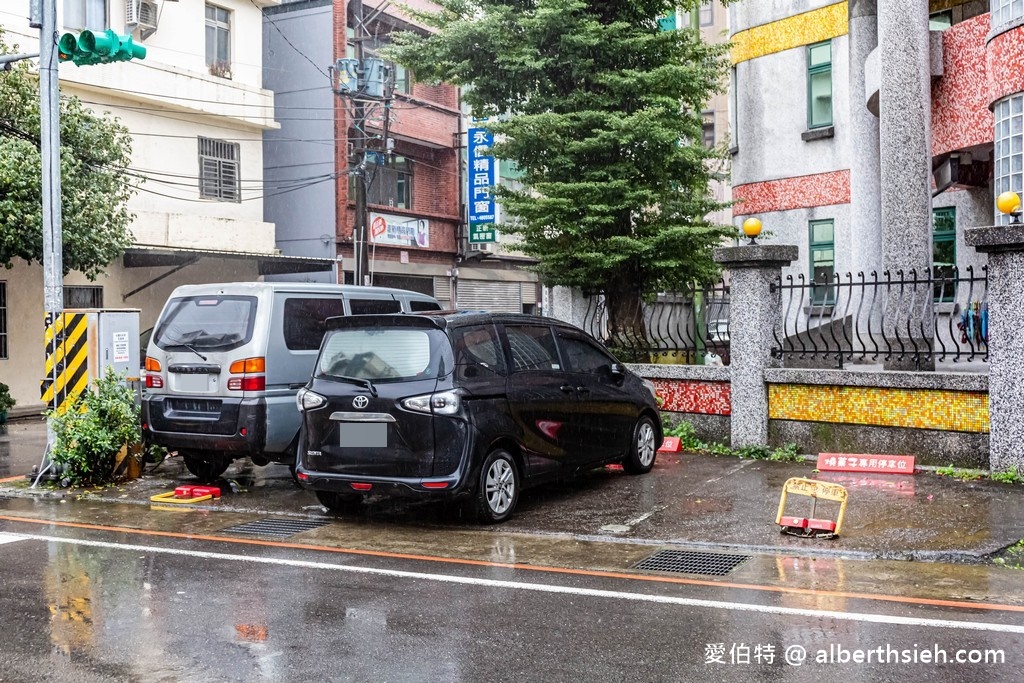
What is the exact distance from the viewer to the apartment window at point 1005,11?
12120mm

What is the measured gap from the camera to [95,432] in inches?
433

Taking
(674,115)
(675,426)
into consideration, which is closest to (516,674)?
(675,426)

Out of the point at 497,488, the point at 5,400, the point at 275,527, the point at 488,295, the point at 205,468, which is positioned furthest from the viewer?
the point at 488,295

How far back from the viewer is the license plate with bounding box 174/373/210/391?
10.3 meters

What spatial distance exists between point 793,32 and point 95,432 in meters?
15.4

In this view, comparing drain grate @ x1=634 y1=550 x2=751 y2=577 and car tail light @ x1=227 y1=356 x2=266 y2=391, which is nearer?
drain grate @ x1=634 y1=550 x2=751 y2=577

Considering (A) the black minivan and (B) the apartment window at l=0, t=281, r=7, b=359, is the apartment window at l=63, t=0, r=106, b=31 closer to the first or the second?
(B) the apartment window at l=0, t=281, r=7, b=359

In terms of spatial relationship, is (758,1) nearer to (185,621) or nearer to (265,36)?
(265,36)

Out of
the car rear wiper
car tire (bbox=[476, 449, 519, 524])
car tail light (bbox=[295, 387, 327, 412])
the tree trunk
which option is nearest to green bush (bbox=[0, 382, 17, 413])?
the tree trunk

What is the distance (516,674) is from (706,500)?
4966 millimetres

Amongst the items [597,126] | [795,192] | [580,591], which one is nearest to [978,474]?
[580,591]

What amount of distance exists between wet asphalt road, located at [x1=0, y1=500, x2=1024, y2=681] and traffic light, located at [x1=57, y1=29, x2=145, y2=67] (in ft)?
18.6

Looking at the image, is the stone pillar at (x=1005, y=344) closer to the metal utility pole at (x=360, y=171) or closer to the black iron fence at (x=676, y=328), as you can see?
the black iron fence at (x=676, y=328)

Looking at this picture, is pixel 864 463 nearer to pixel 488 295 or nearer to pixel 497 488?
pixel 497 488
